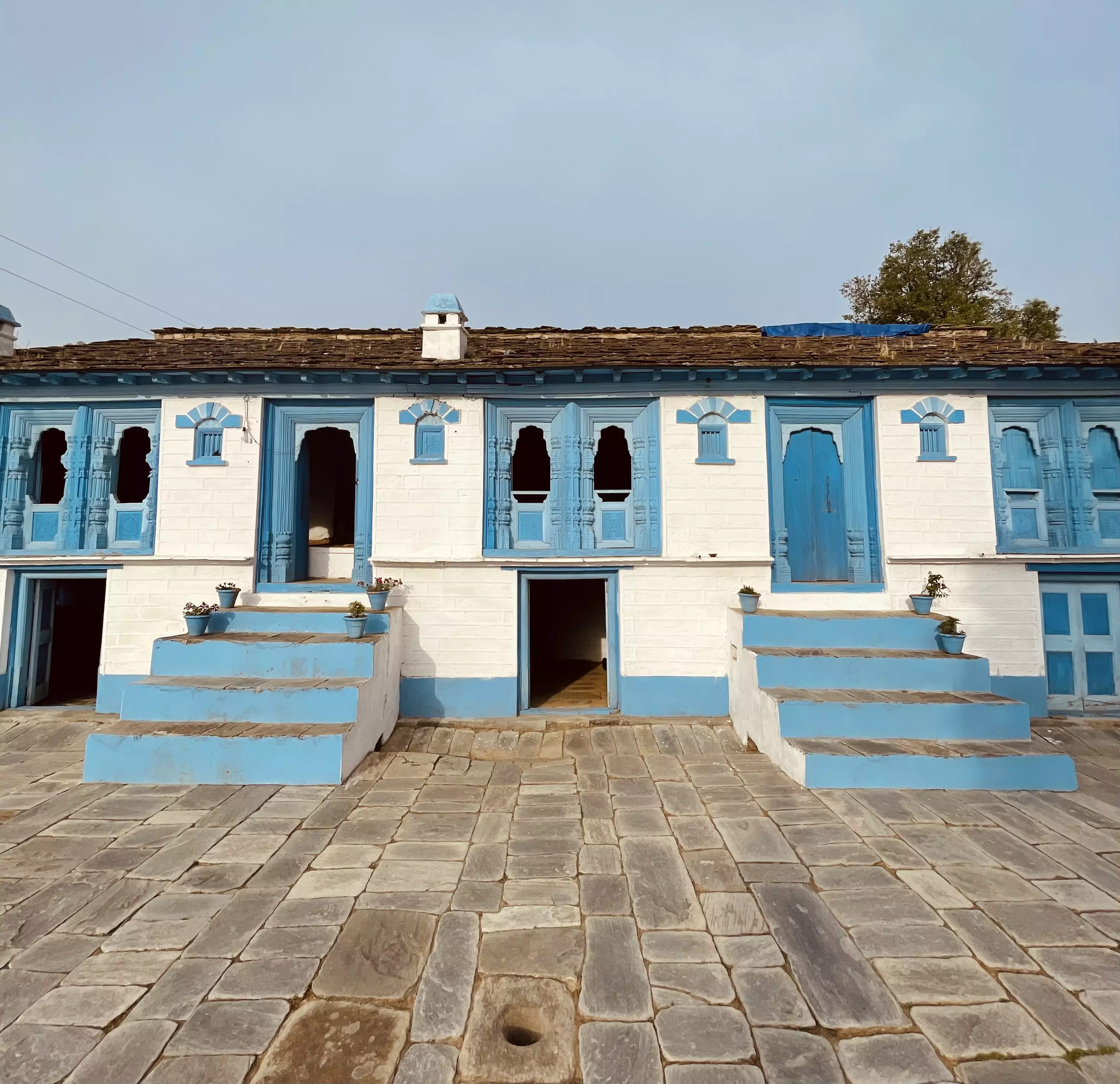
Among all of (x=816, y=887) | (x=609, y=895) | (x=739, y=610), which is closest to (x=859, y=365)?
(x=739, y=610)

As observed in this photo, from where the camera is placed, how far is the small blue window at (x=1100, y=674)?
793 centimetres

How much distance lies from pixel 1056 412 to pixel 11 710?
1625cm

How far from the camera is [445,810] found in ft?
16.1

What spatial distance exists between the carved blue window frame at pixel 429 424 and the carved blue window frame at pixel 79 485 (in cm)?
390

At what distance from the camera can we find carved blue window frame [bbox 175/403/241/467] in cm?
804

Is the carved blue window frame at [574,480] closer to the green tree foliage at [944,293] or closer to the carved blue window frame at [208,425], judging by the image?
the carved blue window frame at [208,425]

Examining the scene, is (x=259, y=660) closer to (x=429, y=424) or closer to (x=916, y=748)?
(x=429, y=424)

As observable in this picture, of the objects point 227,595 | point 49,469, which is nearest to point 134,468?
point 49,469

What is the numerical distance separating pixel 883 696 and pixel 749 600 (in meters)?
2.00

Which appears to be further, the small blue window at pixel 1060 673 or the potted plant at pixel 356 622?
the small blue window at pixel 1060 673

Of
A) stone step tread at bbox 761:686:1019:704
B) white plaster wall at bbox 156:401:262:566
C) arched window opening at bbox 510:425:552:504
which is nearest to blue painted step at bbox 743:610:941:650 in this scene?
stone step tread at bbox 761:686:1019:704

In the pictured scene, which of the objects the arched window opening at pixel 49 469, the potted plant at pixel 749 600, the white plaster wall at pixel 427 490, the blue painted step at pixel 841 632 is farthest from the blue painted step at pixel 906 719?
the arched window opening at pixel 49 469

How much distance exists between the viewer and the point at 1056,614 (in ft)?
26.5

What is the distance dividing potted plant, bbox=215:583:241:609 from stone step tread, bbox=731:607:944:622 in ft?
23.2
